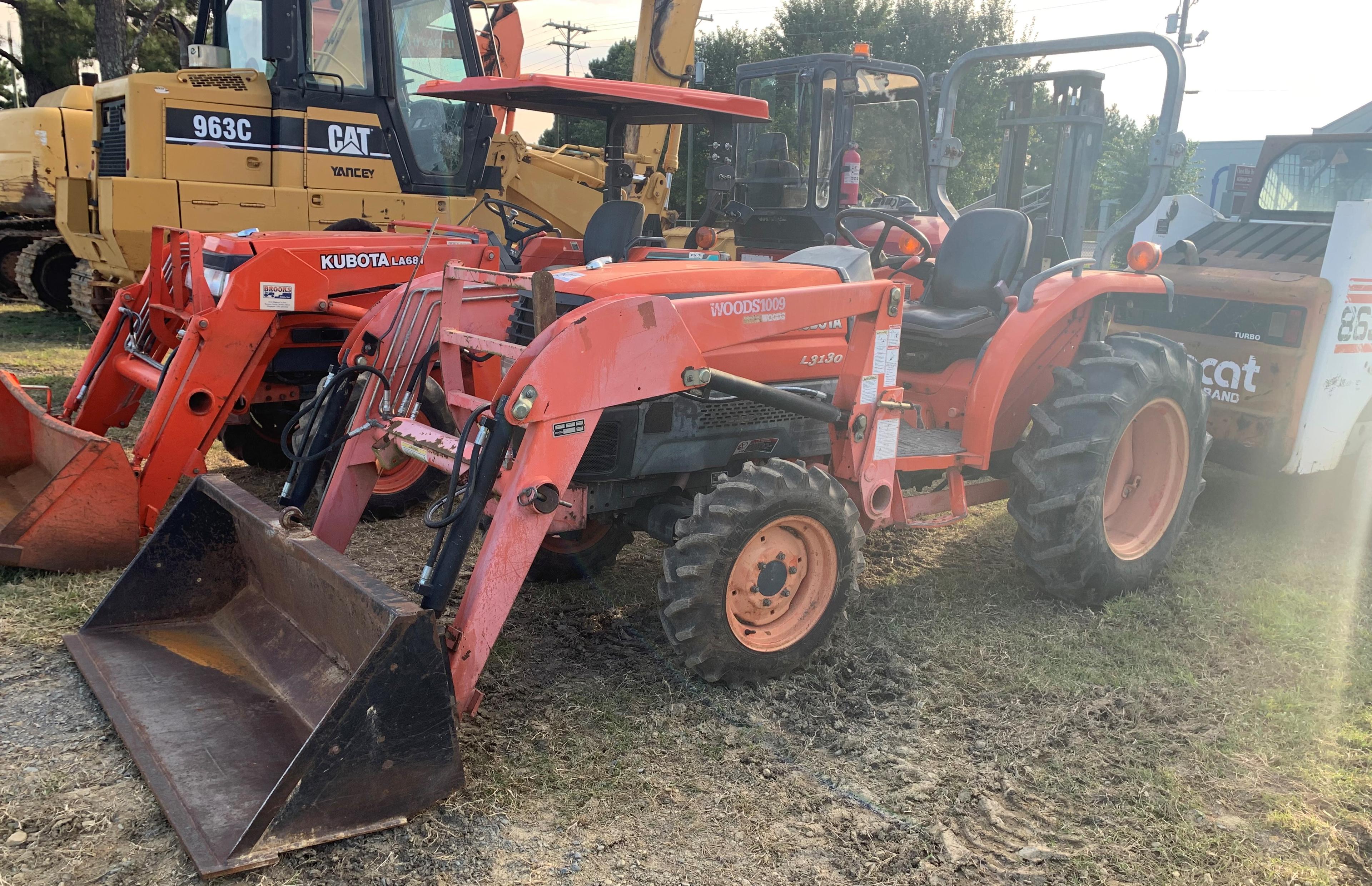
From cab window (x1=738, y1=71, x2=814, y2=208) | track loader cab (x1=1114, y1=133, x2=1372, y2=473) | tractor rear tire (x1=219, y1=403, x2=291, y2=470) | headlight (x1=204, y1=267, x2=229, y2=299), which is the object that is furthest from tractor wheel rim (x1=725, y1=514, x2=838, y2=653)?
cab window (x1=738, y1=71, x2=814, y2=208)

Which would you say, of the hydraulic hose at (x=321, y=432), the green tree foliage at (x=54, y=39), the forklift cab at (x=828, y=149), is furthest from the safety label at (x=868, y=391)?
the green tree foliage at (x=54, y=39)

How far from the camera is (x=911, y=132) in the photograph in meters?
8.27

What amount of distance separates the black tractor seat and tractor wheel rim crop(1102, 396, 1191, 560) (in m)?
0.87

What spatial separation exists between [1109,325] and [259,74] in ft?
19.9

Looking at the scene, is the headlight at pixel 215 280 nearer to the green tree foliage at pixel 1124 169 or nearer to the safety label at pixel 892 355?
the safety label at pixel 892 355

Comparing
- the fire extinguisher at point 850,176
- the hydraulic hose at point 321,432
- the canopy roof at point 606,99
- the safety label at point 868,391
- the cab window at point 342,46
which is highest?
the cab window at point 342,46

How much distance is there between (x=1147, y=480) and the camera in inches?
197

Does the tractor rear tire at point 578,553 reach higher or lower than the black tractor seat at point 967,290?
lower

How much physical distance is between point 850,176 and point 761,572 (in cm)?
509

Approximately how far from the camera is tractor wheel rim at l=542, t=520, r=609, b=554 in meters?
4.55

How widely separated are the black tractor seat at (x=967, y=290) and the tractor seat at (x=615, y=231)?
1.53 meters

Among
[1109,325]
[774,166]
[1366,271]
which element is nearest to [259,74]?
[774,166]

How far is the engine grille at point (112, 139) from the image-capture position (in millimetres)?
7594

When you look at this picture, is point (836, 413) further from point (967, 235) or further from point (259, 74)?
point (259, 74)
